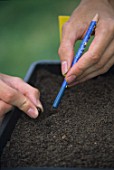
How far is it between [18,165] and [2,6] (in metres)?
1.31

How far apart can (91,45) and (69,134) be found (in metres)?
0.24

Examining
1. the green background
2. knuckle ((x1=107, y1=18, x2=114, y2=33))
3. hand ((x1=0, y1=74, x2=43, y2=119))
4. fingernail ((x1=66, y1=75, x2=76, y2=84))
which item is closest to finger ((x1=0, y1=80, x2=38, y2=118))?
hand ((x1=0, y1=74, x2=43, y2=119))

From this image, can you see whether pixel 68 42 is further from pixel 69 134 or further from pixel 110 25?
pixel 69 134

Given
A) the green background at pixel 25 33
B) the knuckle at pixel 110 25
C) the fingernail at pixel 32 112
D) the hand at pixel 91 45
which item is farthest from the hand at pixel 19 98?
the green background at pixel 25 33

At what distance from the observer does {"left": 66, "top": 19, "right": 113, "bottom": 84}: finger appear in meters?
0.70

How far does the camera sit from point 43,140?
604 mm

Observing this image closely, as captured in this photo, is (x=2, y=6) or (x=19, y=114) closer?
(x=19, y=114)

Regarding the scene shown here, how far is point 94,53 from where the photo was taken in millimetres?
701

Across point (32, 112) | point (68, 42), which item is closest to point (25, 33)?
point (68, 42)

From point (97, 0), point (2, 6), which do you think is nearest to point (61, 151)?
point (97, 0)

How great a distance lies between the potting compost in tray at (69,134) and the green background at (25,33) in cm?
80

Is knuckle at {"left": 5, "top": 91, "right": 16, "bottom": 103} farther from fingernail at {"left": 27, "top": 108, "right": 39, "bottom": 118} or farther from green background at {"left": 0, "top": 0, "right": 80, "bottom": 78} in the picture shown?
green background at {"left": 0, "top": 0, "right": 80, "bottom": 78}

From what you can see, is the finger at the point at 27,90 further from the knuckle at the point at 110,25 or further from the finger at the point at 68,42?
the knuckle at the point at 110,25

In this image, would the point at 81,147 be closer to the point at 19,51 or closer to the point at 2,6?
the point at 19,51
